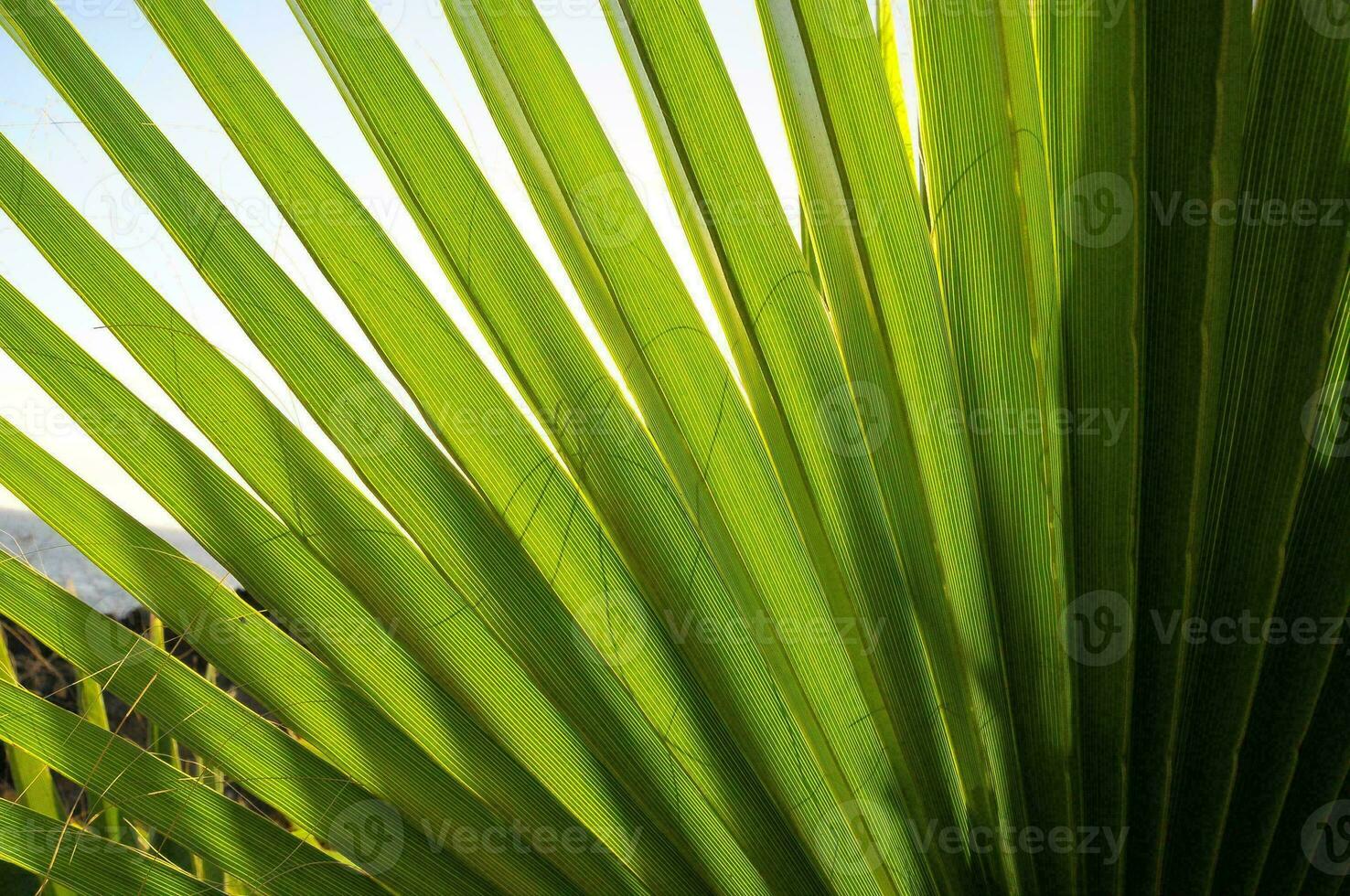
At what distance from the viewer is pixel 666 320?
73 cm

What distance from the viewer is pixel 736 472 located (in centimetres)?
76

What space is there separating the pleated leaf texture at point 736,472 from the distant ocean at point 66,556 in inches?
2.9

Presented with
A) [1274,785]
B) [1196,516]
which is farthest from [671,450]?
[1274,785]

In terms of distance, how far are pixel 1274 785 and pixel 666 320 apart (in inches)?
30.5

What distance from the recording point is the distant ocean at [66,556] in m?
0.88

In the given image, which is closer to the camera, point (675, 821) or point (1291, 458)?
point (1291, 458)

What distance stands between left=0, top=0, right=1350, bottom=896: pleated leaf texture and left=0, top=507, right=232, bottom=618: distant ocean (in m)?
0.07

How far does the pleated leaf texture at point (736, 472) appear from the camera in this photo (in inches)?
26.1

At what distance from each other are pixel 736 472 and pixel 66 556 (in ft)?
5.91

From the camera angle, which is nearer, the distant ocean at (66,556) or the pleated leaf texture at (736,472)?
the pleated leaf texture at (736,472)

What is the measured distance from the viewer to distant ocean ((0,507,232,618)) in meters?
0.88

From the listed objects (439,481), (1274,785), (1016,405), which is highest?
(1016,405)

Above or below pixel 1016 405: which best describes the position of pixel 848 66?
above

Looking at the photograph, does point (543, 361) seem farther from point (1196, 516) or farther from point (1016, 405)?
point (1196, 516)
